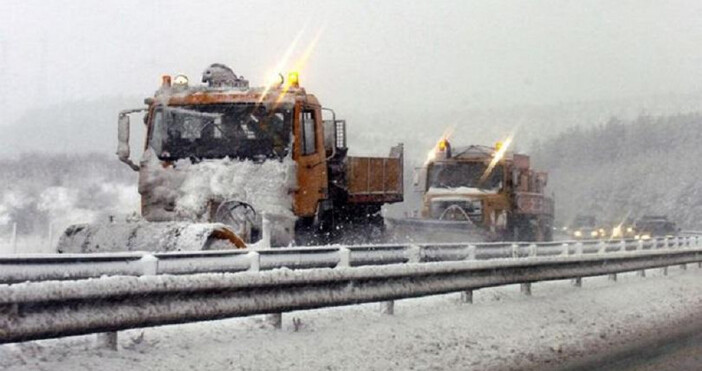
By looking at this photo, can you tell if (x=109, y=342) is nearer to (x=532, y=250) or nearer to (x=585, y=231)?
(x=532, y=250)

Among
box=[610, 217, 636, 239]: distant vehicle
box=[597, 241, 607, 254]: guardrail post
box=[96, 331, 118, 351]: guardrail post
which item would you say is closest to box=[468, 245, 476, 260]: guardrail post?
box=[597, 241, 607, 254]: guardrail post

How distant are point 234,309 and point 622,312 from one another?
8072mm

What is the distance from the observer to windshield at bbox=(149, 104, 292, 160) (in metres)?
13.4

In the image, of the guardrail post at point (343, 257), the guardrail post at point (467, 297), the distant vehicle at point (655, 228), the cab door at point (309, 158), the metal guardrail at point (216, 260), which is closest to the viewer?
the metal guardrail at point (216, 260)

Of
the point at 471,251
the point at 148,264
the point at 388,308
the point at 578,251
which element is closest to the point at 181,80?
the point at 471,251

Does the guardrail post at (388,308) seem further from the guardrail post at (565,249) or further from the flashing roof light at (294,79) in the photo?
the guardrail post at (565,249)

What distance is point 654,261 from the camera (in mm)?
19453

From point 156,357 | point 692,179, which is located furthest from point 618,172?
point 156,357

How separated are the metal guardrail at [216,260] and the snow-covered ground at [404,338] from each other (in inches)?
20.7

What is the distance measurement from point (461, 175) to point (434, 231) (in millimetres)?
4318

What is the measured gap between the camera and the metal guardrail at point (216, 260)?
6805mm

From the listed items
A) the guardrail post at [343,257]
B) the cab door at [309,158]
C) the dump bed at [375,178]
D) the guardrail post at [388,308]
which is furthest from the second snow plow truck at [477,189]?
the guardrail post at [343,257]

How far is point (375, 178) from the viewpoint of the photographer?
17500 millimetres

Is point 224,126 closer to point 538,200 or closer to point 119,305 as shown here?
point 119,305
